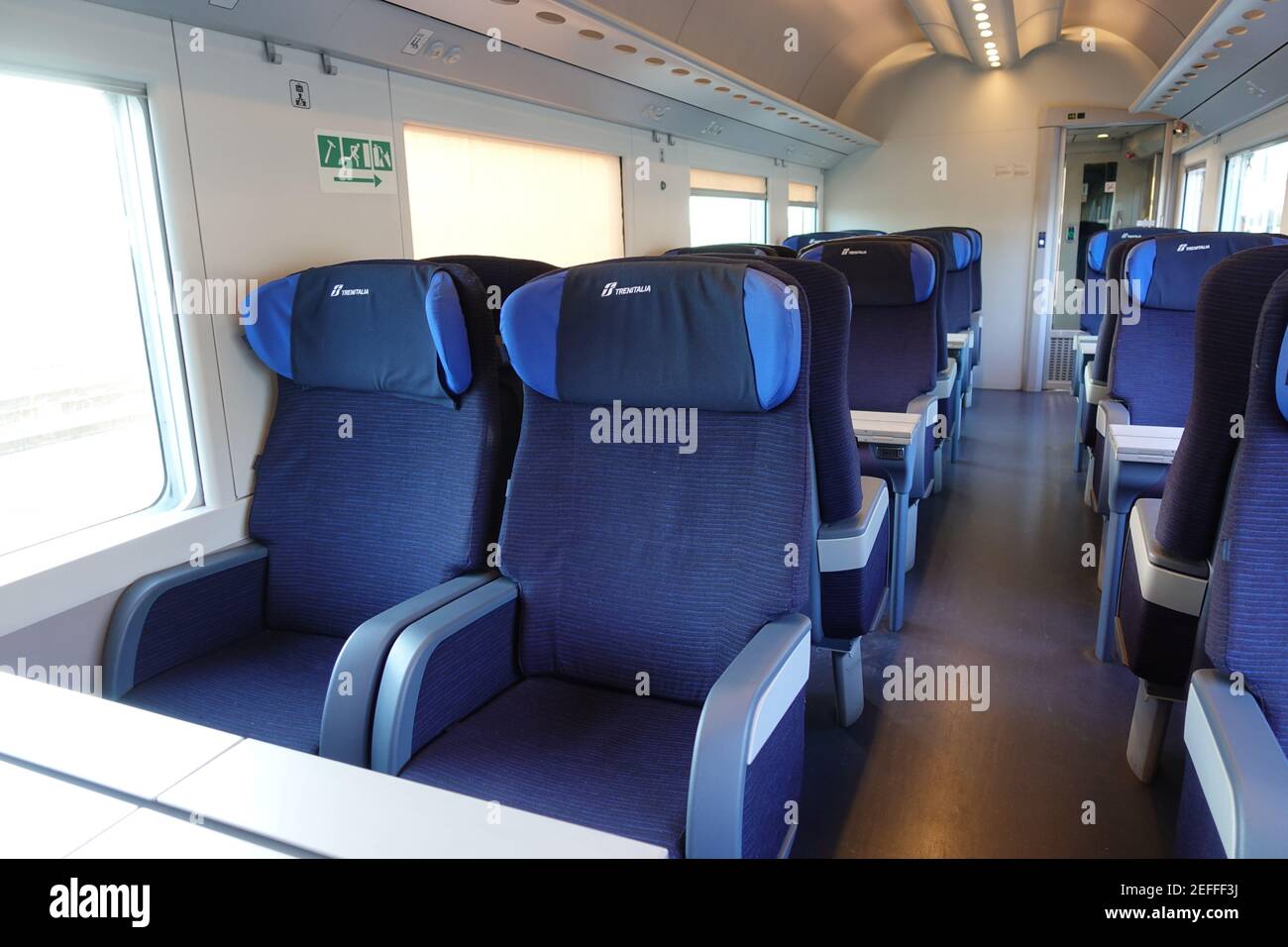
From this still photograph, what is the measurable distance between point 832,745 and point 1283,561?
5.06 feet

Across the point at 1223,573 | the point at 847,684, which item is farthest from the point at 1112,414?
the point at 1223,573

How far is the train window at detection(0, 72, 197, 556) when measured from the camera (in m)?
2.26

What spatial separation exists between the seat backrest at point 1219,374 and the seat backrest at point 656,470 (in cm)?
80

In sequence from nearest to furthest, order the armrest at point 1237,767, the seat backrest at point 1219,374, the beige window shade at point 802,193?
the armrest at point 1237,767
the seat backrest at point 1219,374
the beige window shade at point 802,193

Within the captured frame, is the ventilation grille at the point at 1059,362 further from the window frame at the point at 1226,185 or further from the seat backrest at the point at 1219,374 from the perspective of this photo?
the seat backrest at the point at 1219,374

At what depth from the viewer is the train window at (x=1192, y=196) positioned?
7520mm

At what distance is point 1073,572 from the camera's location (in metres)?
4.15

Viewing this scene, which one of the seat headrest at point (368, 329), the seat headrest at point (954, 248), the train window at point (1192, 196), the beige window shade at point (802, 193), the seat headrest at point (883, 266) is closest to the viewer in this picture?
the seat headrest at point (368, 329)

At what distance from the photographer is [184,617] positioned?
2.39 m

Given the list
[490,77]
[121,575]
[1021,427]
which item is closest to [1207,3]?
[1021,427]

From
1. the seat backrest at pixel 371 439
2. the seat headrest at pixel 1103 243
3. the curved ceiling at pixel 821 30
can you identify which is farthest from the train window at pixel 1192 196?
the seat backrest at pixel 371 439

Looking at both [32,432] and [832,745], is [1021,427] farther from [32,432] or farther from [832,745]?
[32,432]

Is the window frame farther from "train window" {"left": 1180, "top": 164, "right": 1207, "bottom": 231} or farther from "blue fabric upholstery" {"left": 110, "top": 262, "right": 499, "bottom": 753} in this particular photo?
"blue fabric upholstery" {"left": 110, "top": 262, "right": 499, "bottom": 753}

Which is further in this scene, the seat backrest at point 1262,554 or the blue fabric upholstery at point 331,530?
the blue fabric upholstery at point 331,530
